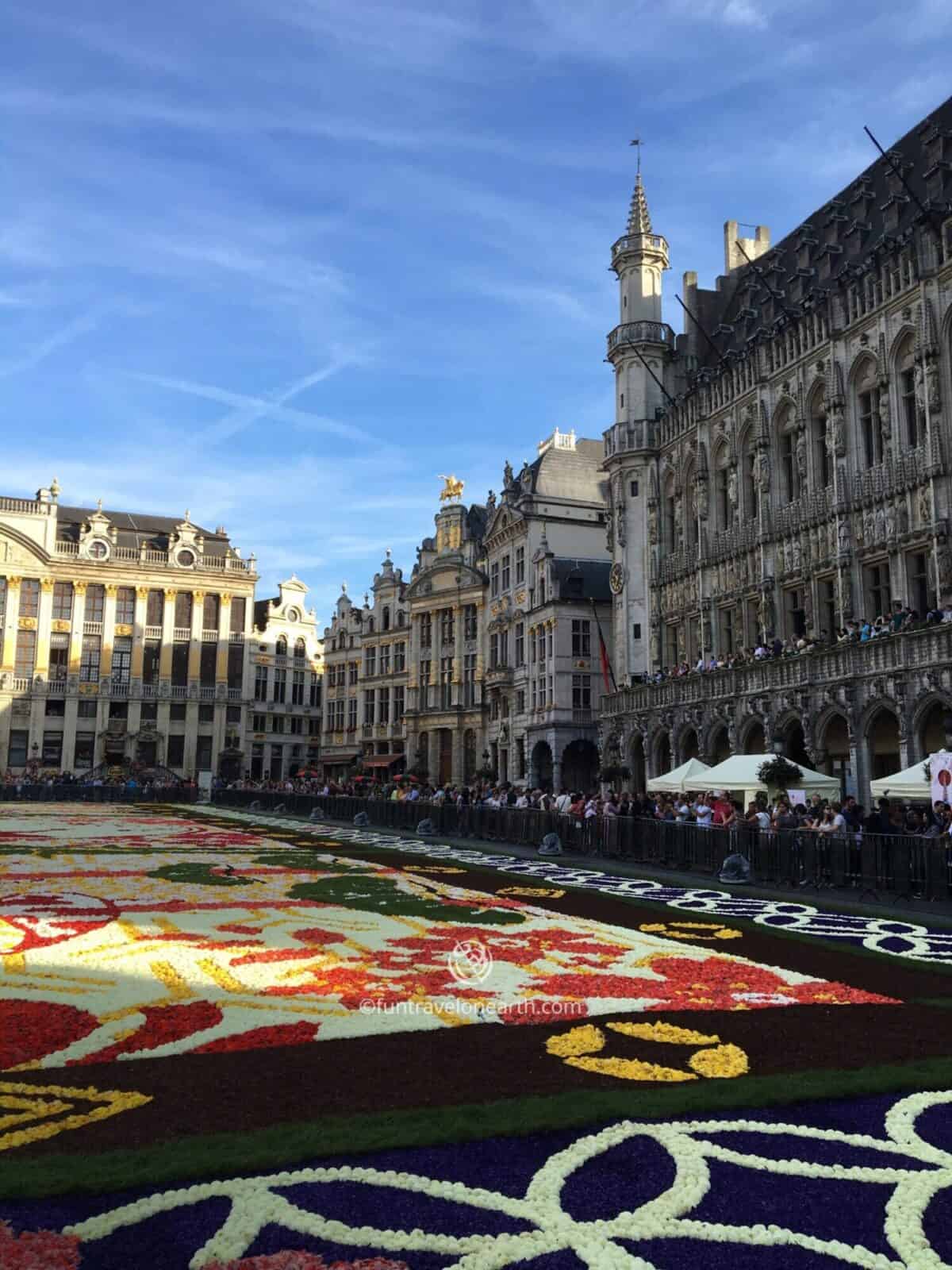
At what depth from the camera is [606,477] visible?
5831 centimetres

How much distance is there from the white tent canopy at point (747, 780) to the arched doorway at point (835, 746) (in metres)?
7.10

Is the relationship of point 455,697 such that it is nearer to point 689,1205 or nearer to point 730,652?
point 730,652

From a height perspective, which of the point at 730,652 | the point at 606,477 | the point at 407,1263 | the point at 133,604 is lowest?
the point at 407,1263

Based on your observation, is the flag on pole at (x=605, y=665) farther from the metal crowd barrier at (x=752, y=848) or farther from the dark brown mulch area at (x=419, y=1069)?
the dark brown mulch area at (x=419, y=1069)

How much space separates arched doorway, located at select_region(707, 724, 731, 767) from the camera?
3634 centimetres

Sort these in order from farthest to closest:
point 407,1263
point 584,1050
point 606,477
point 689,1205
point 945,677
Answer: point 606,477, point 945,677, point 584,1050, point 689,1205, point 407,1263

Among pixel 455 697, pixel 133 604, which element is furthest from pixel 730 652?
pixel 133 604

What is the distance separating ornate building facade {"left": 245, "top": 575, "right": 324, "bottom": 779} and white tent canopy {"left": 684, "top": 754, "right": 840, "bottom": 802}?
5830cm

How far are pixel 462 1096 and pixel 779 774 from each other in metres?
17.4

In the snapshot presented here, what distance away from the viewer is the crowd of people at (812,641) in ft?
89.2

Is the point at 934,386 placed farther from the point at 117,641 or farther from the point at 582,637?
the point at 117,641

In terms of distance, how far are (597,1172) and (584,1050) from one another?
80.1 inches

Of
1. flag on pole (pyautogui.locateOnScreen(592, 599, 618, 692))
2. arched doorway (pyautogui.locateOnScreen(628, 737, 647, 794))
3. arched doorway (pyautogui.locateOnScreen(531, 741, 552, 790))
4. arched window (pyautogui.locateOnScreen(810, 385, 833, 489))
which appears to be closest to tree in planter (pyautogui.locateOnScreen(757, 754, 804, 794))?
arched window (pyautogui.locateOnScreen(810, 385, 833, 489))

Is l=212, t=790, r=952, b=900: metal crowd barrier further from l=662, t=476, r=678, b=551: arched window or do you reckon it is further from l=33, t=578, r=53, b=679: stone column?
l=33, t=578, r=53, b=679: stone column
